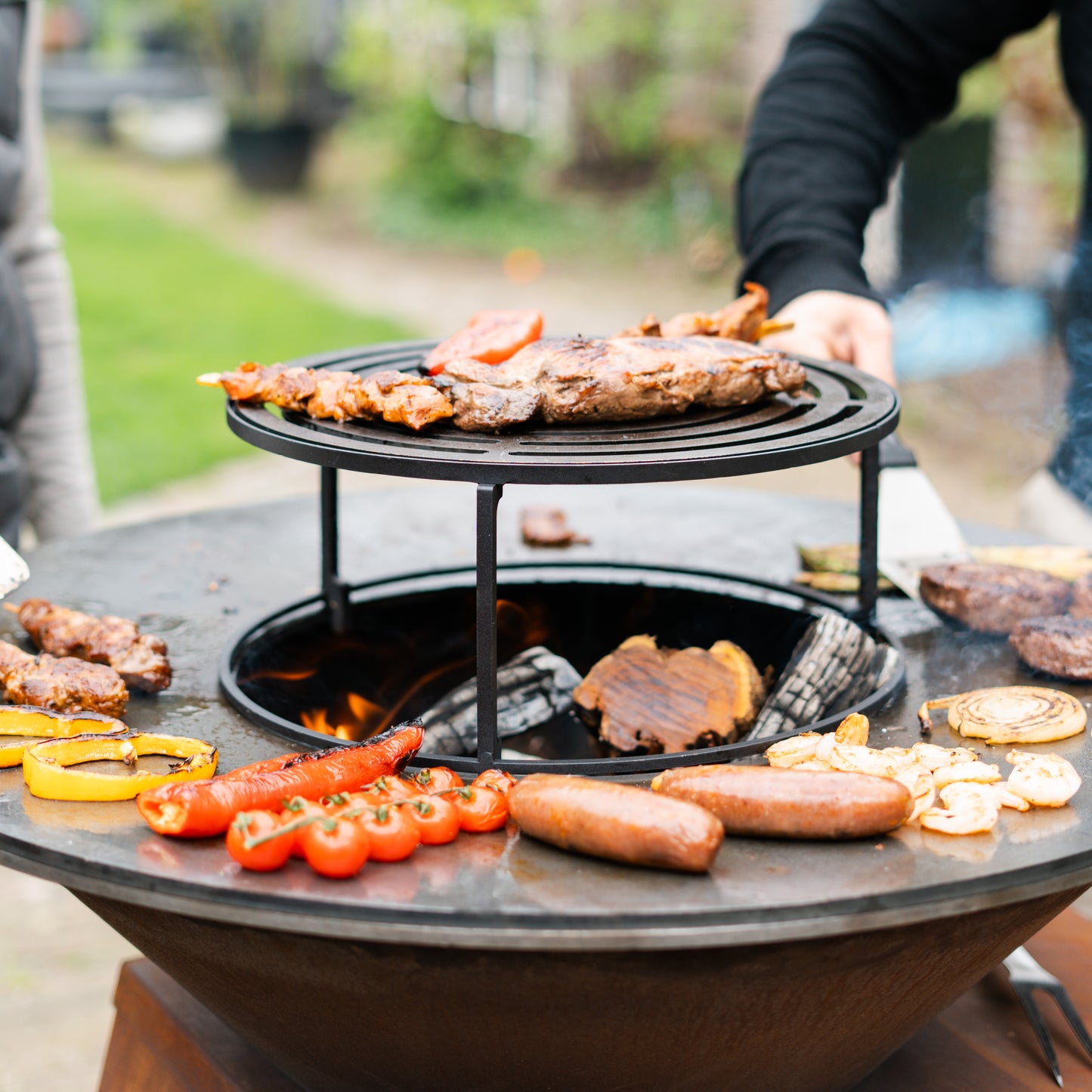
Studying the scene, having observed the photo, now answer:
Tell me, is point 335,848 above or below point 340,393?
below

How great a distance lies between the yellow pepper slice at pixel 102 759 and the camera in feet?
5.95

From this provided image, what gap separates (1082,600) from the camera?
247 centimetres

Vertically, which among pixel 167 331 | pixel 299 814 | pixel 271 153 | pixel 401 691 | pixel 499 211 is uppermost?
pixel 299 814

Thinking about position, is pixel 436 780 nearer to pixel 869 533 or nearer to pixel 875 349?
pixel 869 533

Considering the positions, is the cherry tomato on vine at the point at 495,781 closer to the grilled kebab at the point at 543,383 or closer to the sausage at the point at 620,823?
the sausage at the point at 620,823

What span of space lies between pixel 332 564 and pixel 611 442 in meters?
0.88

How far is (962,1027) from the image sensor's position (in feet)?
7.74

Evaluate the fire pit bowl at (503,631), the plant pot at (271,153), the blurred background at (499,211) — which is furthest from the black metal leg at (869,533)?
the plant pot at (271,153)

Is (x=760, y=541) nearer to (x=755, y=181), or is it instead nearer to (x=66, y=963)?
(x=755, y=181)

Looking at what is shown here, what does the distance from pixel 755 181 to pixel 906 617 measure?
1.40m

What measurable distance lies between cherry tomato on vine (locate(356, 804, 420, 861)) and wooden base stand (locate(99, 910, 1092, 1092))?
0.84 m

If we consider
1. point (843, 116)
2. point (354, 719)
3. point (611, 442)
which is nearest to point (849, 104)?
point (843, 116)

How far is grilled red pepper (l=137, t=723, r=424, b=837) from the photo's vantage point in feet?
5.52

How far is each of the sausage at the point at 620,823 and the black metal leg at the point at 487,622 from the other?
23 centimetres
